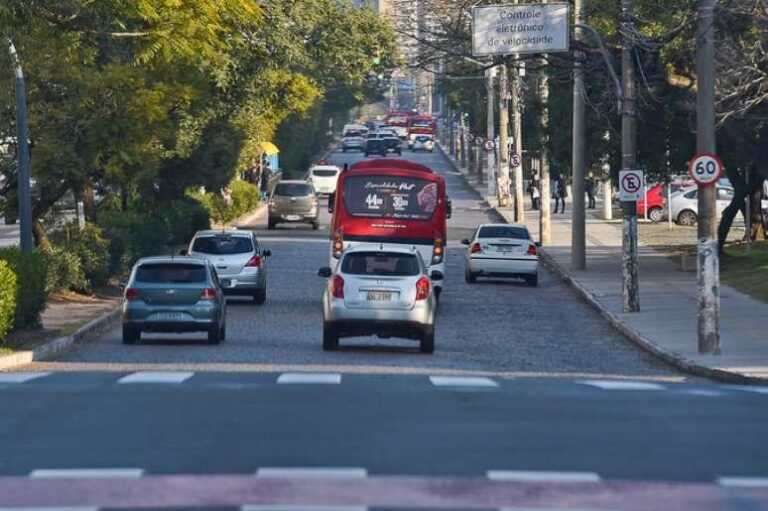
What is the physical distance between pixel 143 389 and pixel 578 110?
81.2 feet

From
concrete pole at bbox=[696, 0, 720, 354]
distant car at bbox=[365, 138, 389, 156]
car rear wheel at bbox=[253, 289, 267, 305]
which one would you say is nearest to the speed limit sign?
concrete pole at bbox=[696, 0, 720, 354]

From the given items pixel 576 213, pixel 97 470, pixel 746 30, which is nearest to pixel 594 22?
pixel 576 213

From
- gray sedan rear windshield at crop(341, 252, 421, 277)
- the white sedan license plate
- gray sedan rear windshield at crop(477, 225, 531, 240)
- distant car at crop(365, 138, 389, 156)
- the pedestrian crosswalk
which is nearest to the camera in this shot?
the pedestrian crosswalk

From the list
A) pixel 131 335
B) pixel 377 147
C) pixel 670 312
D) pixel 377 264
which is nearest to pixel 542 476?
pixel 377 264

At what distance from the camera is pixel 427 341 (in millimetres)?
25672

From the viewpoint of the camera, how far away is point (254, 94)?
46.5 meters

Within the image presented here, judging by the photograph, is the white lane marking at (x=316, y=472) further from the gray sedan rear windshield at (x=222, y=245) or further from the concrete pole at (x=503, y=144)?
the concrete pole at (x=503, y=144)

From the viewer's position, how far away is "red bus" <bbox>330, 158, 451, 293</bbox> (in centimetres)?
3522

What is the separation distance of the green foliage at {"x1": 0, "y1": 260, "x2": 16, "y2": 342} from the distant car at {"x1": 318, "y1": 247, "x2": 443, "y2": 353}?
16.0 ft

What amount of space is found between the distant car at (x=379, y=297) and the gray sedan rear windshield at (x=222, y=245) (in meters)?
10.1

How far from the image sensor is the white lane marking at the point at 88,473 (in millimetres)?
11867

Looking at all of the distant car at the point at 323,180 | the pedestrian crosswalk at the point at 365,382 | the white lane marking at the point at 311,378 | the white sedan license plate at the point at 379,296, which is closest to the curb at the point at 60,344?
the pedestrian crosswalk at the point at 365,382

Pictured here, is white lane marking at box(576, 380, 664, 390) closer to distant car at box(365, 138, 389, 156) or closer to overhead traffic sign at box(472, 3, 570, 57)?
overhead traffic sign at box(472, 3, 570, 57)

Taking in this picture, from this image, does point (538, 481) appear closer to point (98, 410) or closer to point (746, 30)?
point (98, 410)
